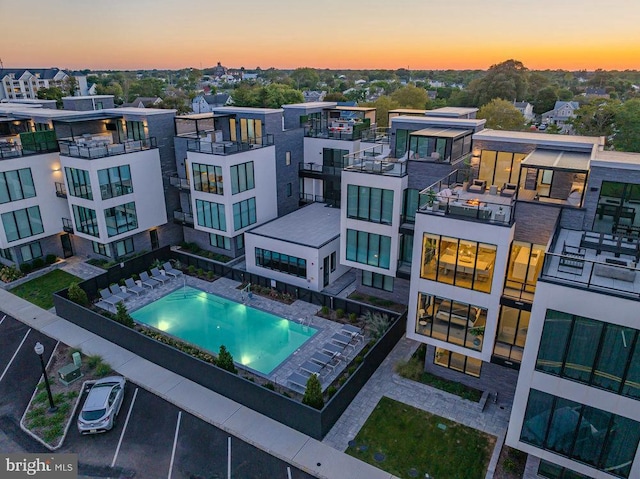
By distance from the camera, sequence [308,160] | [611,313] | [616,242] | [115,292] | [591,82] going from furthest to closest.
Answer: [591,82] → [308,160] → [115,292] → [616,242] → [611,313]

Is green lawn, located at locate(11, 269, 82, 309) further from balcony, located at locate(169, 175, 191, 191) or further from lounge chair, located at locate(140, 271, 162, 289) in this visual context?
balcony, located at locate(169, 175, 191, 191)

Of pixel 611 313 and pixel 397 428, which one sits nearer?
pixel 611 313

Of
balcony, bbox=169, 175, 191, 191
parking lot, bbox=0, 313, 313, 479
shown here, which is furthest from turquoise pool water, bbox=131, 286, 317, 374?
balcony, bbox=169, 175, 191, 191

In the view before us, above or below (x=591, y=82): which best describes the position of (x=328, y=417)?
below

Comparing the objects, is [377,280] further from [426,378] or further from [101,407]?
[101,407]

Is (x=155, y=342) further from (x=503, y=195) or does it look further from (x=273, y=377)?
(x=503, y=195)

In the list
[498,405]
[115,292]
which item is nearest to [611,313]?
[498,405]
